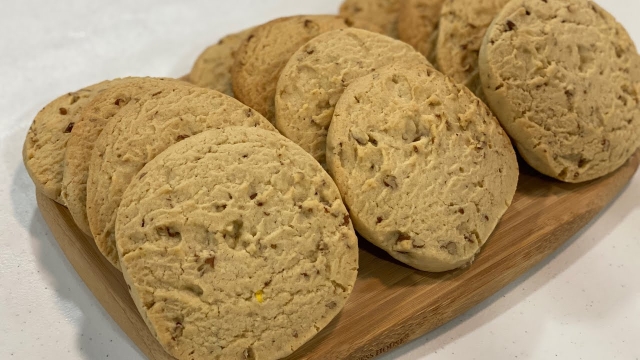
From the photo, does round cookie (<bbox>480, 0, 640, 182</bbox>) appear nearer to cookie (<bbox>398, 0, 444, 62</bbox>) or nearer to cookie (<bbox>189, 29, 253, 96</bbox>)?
cookie (<bbox>398, 0, 444, 62</bbox>)

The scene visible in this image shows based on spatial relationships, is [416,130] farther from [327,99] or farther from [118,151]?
[118,151]

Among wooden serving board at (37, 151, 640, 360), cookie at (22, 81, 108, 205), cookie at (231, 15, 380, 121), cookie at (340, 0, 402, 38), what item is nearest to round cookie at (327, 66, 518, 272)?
wooden serving board at (37, 151, 640, 360)

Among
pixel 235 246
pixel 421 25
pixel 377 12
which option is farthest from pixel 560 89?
pixel 235 246

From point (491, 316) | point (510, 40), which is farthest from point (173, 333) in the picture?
point (510, 40)

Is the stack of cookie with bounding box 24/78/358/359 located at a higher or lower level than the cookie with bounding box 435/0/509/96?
lower

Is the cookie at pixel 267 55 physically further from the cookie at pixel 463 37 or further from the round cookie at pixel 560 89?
the round cookie at pixel 560 89

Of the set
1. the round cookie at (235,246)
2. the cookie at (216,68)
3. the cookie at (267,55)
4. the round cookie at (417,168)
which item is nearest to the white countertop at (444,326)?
the round cookie at (417,168)

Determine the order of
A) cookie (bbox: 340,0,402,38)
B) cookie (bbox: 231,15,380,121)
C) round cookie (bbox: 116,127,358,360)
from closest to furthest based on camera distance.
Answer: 1. round cookie (bbox: 116,127,358,360)
2. cookie (bbox: 231,15,380,121)
3. cookie (bbox: 340,0,402,38)

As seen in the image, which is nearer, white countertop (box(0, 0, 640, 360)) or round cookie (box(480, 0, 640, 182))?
white countertop (box(0, 0, 640, 360))
